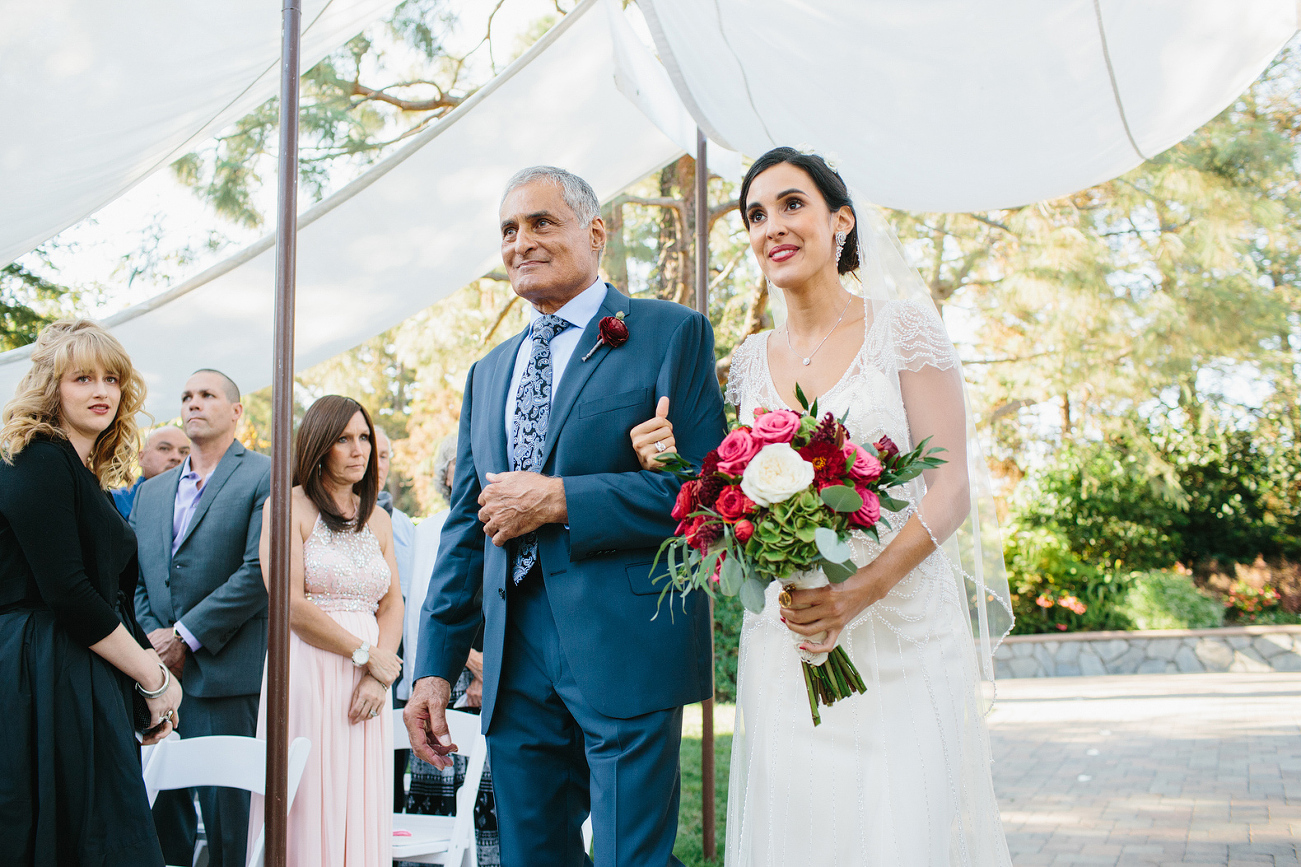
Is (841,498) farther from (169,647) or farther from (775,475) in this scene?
(169,647)

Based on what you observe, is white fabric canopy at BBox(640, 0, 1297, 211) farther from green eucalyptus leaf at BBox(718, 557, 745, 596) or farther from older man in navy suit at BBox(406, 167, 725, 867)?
green eucalyptus leaf at BBox(718, 557, 745, 596)

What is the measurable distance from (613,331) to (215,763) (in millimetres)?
2000

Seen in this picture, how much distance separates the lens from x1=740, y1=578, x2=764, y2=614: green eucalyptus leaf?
1.91 meters

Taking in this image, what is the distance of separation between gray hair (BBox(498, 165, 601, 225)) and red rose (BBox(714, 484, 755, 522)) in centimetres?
87

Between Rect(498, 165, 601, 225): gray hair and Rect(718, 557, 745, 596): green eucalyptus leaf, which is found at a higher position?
Rect(498, 165, 601, 225): gray hair

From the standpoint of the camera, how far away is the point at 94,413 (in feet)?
9.39

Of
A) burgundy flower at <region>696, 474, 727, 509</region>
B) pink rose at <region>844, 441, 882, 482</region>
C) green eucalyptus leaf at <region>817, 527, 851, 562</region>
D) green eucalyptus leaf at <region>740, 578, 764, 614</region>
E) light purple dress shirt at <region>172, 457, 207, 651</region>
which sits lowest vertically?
green eucalyptus leaf at <region>740, 578, 764, 614</region>

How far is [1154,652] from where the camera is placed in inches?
433

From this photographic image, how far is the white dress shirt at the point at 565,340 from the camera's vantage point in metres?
2.42

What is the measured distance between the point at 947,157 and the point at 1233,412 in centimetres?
1090

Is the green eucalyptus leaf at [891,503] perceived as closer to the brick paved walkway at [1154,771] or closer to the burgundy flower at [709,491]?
the burgundy flower at [709,491]

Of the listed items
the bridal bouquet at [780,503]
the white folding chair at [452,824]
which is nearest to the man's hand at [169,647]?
the white folding chair at [452,824]

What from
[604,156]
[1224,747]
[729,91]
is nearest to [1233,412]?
[1224,747]

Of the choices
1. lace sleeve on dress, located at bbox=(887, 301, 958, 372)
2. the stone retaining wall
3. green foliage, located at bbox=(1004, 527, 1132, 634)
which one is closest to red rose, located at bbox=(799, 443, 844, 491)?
lace sleeve on dress, located at bbox=(887, 301, 958, 372)
